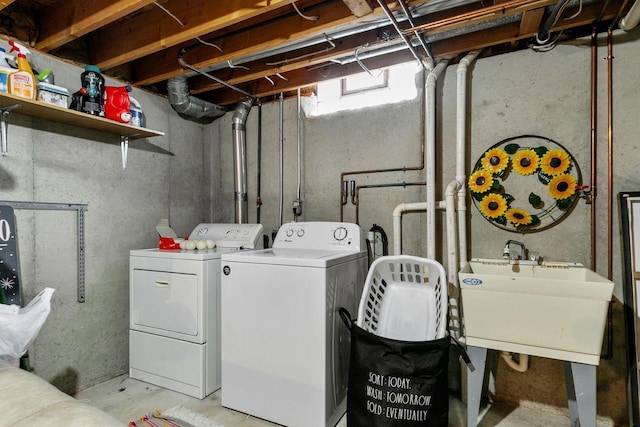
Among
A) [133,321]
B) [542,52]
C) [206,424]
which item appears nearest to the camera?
[206,424]

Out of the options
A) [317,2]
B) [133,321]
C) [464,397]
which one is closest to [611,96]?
[317,2]

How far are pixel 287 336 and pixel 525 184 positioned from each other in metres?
1.77

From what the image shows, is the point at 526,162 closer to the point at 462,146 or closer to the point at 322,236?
the point at 462,146

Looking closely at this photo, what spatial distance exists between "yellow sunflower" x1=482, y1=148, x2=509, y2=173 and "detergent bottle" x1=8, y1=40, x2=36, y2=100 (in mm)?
2753

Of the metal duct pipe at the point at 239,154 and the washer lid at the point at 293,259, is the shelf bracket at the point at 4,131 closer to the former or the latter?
the washer lid at the point at 293,259

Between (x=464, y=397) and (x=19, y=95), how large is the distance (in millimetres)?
3195

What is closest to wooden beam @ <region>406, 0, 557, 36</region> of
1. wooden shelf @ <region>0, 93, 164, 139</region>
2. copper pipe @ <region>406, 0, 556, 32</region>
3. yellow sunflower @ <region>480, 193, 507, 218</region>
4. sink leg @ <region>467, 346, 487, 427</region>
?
copper pipe @ <region>406, 0, 556, 32</region>

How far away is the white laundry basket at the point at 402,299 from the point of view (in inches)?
77.0

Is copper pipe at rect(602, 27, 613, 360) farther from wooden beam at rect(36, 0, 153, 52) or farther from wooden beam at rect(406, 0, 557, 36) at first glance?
wooden beam at rect(36, 0, 153, 52)

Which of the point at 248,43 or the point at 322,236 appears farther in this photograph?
the point at 322,236

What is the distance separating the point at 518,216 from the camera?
2107mm

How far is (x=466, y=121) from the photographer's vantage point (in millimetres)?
2316

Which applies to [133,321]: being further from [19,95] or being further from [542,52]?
[542,52]

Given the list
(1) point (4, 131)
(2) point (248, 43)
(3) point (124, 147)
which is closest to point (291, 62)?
(2) point (248, 43)
